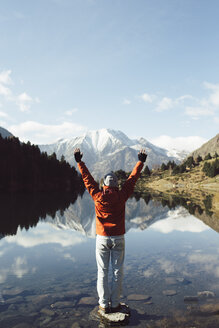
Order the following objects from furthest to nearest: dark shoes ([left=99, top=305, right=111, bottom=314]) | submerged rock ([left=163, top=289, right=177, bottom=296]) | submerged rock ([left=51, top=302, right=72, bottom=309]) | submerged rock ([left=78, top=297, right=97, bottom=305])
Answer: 1. submerged rock ([left=163, top=289, right=177, bottom=296])
2. submerged rock ([left=78, top=297, right=97, bottom=305])
3. submerged rock ([left=51, top=302, right=72, bottom=309])
4. dark shoes ([left=99, top=305, right=111, bottom=314])

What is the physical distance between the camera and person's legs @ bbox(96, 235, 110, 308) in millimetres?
7305

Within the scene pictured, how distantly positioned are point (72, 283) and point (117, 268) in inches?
123

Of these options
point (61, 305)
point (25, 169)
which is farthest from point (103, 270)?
point (25, 169)

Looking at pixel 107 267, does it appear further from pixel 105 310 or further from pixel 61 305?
pixel 61 305

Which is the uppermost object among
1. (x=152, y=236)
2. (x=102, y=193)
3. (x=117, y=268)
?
(x=102, y=193)

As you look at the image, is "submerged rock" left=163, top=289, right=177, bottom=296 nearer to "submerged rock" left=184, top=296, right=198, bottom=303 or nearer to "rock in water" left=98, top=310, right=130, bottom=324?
"submerged rock" left=184, top=296, right=198, bottom=303

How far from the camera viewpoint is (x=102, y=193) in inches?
303

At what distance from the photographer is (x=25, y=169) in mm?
92875

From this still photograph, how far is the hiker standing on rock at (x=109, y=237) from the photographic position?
290 inches

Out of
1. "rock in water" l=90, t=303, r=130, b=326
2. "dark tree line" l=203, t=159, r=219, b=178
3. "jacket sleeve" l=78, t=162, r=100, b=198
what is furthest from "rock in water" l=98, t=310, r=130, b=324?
"dark tree line" l=203, t=159, r=219, b=178

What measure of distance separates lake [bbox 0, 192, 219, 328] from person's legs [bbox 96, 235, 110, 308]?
539 millimetres

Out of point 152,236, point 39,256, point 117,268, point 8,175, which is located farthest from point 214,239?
point 8,175

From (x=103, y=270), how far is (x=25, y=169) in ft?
297

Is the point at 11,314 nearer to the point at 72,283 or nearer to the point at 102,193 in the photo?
the point at 72,283
